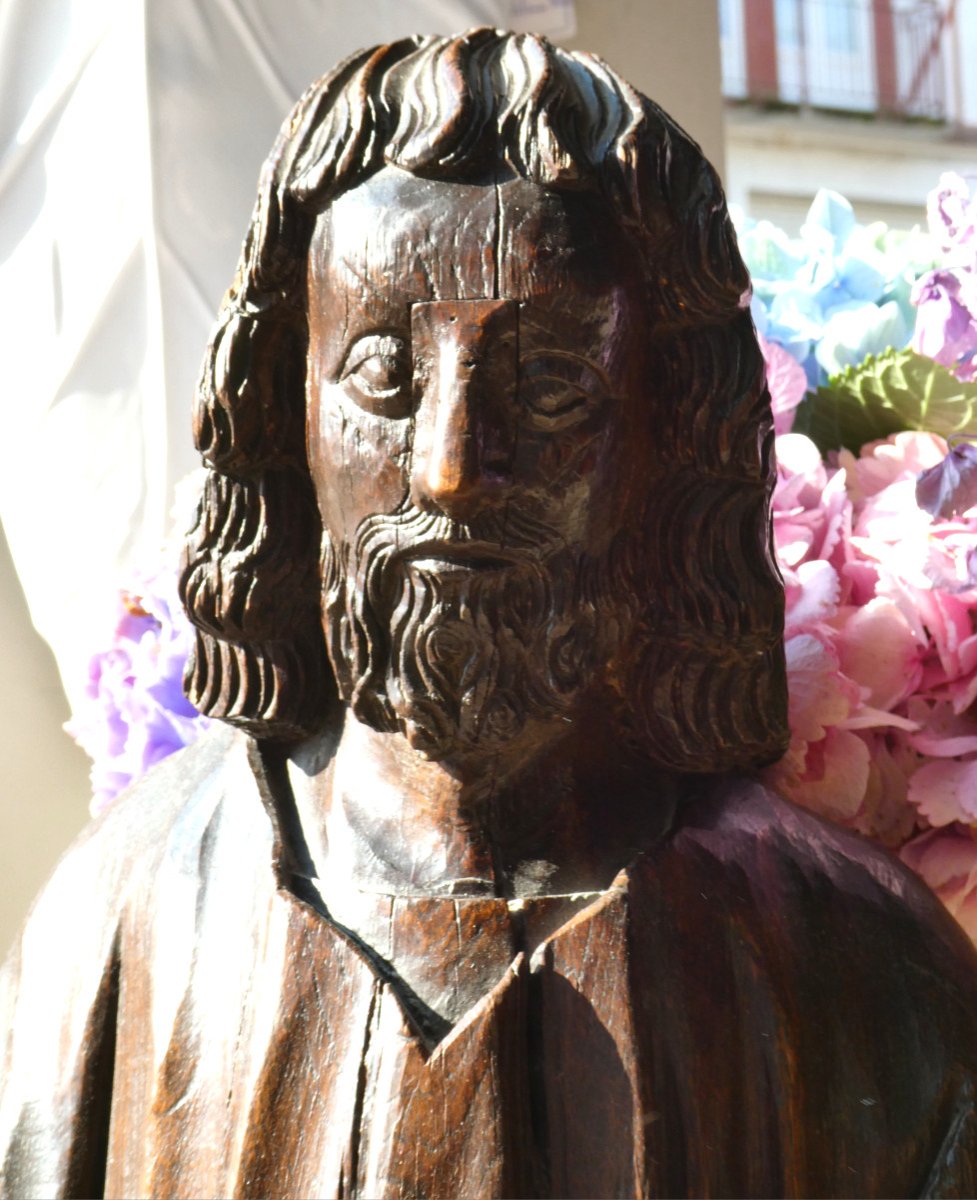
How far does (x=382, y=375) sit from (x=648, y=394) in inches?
6.1

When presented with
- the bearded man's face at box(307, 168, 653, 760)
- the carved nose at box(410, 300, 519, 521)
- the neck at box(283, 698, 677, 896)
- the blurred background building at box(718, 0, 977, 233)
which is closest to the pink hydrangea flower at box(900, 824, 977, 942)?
the neck at box(283, 698, 677, 896)

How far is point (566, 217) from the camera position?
1066 mm

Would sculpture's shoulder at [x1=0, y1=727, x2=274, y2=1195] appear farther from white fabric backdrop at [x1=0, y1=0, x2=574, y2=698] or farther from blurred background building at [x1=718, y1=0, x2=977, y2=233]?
blurred background building at [x1=718, y1=0, x2=977, y2=233]

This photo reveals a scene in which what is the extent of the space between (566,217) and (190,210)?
896 mm

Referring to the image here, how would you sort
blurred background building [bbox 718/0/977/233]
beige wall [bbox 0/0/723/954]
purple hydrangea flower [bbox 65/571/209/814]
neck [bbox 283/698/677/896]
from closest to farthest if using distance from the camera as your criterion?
neck [bbox 283/698/677/896]
purple hydrangea flower [bbox 65/571/209/814]
beige wall [bbox 0/0/723/954]
blurred background building [bbox 718/0/977/233]

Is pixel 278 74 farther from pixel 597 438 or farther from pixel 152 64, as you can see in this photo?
pixel 597 438

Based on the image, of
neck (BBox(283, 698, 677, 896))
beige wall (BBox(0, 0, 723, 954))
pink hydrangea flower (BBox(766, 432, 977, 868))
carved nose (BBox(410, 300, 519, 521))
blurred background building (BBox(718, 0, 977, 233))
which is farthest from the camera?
blurred background building (BBox(718, 0, 977, 233))

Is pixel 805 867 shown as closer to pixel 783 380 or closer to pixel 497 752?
pixel 497 752

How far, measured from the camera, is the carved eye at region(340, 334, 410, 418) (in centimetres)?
107

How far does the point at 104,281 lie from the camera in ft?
6.13

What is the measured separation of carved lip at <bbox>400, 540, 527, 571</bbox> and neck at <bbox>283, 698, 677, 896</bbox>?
0.11 meters

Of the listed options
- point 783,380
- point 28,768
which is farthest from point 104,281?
point 783,380

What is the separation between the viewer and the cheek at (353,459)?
3.51 ft

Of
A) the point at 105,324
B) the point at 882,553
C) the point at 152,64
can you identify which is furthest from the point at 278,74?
the point at 882,553
